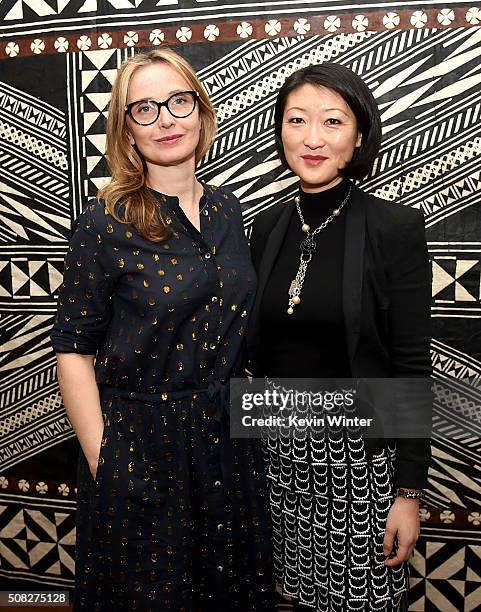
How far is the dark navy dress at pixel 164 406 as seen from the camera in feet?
3.92

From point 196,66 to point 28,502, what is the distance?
155 centimetres

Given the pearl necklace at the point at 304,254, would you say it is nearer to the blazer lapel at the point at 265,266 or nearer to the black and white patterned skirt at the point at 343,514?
the blazer lapel at the point at 265,266

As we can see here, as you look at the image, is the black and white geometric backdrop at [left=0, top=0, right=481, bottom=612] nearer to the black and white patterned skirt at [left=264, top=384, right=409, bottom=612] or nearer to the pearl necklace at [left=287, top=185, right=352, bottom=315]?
the pearl necklace at [left=287, top=185, right=352, bottom=315]

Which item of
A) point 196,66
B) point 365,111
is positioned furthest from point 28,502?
point 365,111

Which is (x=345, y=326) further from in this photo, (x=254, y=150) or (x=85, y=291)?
(x=254, y=150)

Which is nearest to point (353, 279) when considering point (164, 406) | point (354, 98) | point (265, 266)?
point (265, 266)

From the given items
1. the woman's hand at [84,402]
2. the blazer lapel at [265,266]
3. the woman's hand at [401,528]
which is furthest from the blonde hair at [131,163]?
the woman's hand at [401,528]

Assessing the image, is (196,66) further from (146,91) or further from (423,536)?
(423,536)

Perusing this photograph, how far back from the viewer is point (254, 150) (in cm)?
163

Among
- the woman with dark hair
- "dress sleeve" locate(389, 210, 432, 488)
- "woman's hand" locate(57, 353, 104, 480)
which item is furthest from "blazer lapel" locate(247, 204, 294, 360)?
"woman's hand" locate(57, 353, 104, 480)

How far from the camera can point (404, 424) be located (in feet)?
3.91

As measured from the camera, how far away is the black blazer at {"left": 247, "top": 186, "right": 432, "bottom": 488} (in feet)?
3.74

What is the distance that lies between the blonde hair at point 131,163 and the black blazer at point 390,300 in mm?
411

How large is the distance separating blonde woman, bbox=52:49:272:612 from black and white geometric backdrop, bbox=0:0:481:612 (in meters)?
0.38
